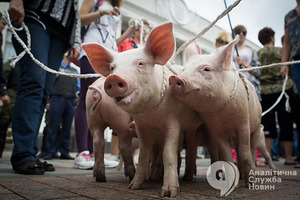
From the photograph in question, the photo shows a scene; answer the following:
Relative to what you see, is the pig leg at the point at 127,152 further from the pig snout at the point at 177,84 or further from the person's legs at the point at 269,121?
the person's legs at the point at 269,121

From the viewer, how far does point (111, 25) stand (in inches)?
128

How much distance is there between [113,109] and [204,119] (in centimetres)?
75

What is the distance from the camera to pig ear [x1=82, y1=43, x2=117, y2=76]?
73.5 inches

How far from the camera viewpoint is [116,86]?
55.2 inches

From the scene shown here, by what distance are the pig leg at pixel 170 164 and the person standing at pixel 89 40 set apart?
1521 mm

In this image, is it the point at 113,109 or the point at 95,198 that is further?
the point at 113,109

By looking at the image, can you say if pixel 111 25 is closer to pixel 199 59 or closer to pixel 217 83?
pixel 199 59

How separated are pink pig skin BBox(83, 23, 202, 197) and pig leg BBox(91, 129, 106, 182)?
15.5 inches

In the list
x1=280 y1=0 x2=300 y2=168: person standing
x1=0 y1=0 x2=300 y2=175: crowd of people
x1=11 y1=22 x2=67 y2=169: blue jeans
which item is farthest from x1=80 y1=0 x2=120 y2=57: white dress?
x1=280 y1=0 x2=300 y2=168: person standing

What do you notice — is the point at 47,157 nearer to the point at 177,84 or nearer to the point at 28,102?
the point at 28,102

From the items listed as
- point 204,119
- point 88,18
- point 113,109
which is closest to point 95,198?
point 113,109

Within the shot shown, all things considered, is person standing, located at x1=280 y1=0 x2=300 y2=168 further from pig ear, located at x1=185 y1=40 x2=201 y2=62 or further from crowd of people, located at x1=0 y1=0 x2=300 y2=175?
pig ear, located at x1=185 y1=40 x2=201 y2=62

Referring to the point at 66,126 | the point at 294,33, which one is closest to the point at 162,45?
the point at 294,33

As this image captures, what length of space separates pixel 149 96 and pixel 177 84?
216mm
